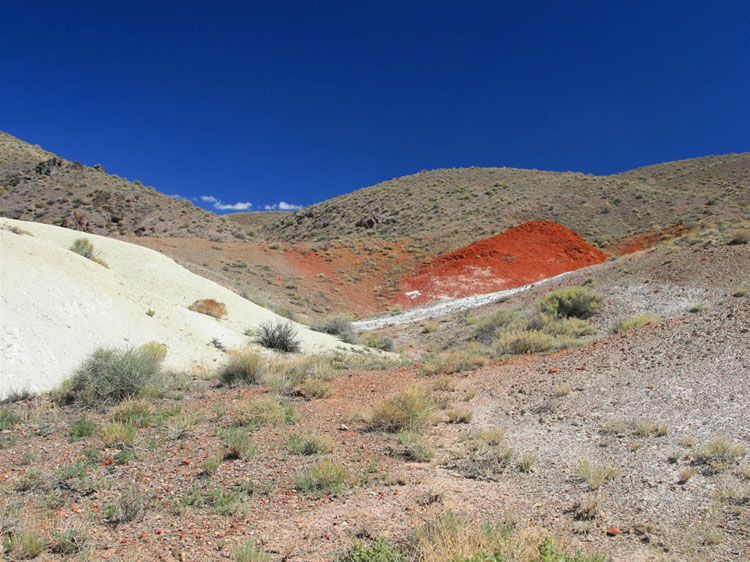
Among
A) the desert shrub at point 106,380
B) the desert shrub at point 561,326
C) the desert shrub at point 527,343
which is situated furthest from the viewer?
the desert shrub at point 561,326

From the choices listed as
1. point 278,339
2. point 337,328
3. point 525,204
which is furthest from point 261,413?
point 525,204

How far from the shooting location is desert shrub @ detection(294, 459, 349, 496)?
4.73 metres

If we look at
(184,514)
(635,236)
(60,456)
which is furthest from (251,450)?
(635,236)

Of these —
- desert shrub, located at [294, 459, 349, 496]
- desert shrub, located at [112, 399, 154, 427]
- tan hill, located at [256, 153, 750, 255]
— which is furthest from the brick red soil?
desert shrub, located at [294, 459, 349, 496]

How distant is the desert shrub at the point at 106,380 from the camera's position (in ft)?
24.1

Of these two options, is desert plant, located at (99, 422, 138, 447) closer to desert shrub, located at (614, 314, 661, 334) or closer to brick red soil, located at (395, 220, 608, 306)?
desert shrub, located at (614, 314, 661, 334)

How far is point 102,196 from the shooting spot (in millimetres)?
40656

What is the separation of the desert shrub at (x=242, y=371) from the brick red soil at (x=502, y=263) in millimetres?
21501

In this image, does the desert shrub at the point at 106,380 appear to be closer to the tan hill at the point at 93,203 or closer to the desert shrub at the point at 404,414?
the desert shrub at the point at 404,414

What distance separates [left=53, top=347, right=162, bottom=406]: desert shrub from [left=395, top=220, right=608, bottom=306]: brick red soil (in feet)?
76.9

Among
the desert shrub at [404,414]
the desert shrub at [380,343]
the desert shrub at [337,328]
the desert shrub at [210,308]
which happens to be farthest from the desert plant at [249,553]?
the desert shrub at [337,328]

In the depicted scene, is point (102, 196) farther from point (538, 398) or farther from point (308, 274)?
point (538, 398)

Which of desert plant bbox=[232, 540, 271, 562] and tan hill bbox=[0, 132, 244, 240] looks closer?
desert plant bbox=[232, 540, 271, 562]

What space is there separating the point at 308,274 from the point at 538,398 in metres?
27.3
